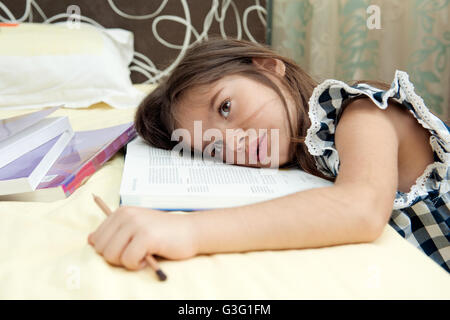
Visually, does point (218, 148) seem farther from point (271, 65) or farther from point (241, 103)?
point (271, 65)

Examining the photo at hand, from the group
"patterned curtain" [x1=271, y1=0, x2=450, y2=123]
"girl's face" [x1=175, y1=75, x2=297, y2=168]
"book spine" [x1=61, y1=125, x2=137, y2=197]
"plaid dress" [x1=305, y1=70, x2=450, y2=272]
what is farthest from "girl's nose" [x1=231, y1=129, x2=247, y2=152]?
"patterned curtain" [x1=271, y1=0, x2=450, y2=123]

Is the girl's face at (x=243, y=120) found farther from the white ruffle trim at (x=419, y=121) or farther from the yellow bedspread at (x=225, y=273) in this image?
the yellow bedspread at (x=225, y=273)

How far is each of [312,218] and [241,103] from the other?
14.5 inches

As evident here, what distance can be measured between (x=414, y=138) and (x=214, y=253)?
1.33 feet

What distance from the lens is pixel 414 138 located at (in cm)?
67

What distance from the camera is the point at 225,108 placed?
2.57ft

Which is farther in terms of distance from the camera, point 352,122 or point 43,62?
point 43,62

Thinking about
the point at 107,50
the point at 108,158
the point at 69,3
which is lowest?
the point at 108,158

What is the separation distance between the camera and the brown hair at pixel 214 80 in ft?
2.62

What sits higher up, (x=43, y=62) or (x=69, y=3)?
(x=69, y=3)

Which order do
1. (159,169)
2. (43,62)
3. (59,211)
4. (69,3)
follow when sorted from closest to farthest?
(59,211) → (159,169) → (43,62) → (69,3)

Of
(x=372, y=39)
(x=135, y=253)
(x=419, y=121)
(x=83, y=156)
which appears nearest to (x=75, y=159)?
(x=83, y=156)
